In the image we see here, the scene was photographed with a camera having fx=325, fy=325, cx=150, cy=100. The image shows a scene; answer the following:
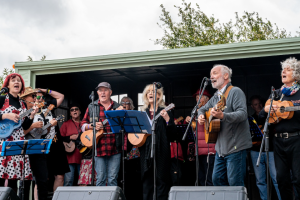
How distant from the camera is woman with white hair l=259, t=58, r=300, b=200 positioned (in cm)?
367

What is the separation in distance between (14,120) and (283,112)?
3455 millimetres

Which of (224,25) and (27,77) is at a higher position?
(224,25)

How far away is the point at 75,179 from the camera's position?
274 inches

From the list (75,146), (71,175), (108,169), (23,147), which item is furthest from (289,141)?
(71,175)

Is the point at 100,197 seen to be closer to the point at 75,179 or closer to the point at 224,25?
the point at 75,179

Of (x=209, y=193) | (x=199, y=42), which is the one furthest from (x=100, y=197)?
(x=199, y=42)

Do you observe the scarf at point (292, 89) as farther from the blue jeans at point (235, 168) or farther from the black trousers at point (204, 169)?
the black trousers at point (204, 169)

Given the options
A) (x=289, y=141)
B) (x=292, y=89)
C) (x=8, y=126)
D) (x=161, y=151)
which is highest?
(x=292, y=89)

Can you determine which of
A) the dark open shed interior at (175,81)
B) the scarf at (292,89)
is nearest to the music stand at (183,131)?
the scarf at (292,89)

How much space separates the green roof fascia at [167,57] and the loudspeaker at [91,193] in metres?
2.92

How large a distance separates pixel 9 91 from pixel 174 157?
109 inches

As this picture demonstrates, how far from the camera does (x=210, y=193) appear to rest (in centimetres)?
293

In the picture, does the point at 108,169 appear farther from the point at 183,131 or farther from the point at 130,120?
the point at 183,131

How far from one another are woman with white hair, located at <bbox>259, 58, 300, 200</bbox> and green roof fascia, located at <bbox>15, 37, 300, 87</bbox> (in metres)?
1.01
